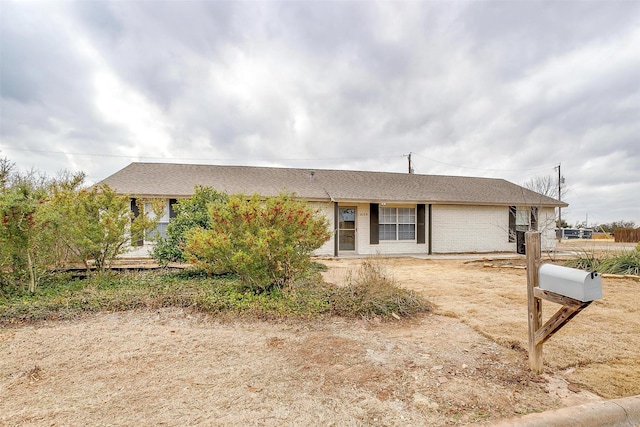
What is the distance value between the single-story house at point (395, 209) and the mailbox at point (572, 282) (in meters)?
10.8

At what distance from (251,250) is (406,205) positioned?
35.6ft

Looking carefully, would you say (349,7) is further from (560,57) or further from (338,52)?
(560,57)

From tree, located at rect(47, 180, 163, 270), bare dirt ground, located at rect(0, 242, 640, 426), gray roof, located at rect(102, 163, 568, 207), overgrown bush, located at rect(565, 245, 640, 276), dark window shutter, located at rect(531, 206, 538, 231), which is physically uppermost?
gray roof, located at rect(102, 163, 568, 207)

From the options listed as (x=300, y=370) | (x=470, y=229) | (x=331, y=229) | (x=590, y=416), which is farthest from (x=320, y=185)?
(x=590, y=416)

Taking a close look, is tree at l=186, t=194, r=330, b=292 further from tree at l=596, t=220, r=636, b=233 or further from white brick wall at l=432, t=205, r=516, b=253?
tree at l=596, t=220, r=636, b=233

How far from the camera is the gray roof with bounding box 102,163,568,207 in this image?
1290 centimetres

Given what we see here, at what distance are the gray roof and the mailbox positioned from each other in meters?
10.7

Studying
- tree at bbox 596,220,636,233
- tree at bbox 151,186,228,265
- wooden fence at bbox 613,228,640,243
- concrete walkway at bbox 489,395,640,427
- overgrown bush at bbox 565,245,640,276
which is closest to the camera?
concrete walkway at bbox 489,395,640,427

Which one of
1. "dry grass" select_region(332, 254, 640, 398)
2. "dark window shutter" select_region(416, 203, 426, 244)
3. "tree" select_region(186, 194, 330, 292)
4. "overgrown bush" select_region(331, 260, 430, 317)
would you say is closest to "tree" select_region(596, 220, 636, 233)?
"dark window shutter" select_region(416, 203, 426, 244)

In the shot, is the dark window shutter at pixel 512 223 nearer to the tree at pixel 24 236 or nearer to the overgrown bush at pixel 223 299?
the overgrown bush at pixel 223 299

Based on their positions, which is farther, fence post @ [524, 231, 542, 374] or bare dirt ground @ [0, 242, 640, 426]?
fence post @ [524, 231, 542, 374]

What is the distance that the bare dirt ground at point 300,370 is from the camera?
2.14 m

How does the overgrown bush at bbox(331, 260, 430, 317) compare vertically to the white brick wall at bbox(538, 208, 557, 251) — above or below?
below

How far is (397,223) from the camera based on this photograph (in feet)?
47.0
